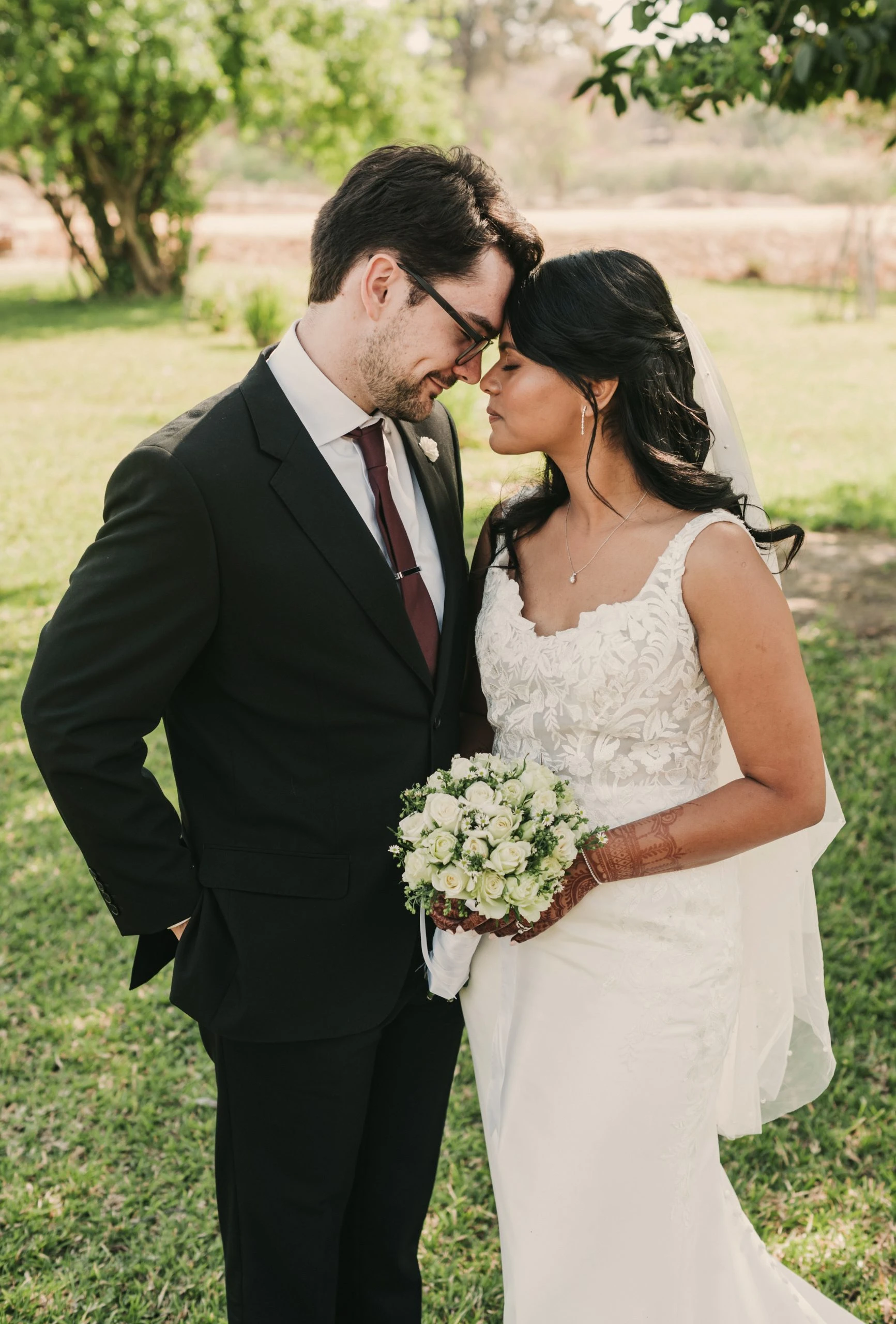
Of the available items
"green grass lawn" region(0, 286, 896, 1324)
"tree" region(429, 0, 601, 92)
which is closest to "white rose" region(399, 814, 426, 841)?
"green grass lawn" region(0, 286, 896, 1324)

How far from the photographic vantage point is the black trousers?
242cm

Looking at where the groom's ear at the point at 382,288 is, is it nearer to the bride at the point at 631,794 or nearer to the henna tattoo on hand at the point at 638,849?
the bride at the point at 631,794

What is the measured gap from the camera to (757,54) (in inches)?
160

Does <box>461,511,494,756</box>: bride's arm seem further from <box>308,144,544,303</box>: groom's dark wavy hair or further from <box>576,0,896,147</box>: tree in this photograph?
<box>576,0,896,147</box>: tree

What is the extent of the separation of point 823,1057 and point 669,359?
194 centimetres

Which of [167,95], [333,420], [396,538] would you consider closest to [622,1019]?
[396,538]

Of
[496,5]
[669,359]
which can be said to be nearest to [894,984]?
[669,359]

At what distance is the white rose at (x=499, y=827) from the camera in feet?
7.00

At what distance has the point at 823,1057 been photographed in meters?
3.03

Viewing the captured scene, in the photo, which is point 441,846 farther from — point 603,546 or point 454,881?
point 603,546

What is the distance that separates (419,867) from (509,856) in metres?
0.18

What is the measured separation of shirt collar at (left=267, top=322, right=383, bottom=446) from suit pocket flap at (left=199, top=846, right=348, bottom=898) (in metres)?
0.88

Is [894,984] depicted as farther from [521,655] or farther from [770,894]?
[521,655]

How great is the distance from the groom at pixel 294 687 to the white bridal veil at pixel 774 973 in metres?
0.81
